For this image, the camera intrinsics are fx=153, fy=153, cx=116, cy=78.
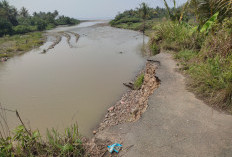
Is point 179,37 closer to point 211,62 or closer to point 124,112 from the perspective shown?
point 211,62

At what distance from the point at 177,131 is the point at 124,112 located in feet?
9.35

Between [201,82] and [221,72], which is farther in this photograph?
[201,82]

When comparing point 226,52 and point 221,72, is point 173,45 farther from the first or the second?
point 221,72

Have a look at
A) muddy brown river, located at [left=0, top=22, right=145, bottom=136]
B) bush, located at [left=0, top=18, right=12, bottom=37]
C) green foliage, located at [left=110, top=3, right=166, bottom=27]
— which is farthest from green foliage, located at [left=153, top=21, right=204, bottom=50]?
bush, located at [left=0, top=18, right=12, bottom=37]

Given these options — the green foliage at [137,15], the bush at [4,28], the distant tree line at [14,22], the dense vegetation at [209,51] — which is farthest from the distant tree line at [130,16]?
the dense vegetation at [209,51]

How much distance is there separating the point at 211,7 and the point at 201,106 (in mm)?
3726

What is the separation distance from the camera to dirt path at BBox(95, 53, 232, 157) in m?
2.14

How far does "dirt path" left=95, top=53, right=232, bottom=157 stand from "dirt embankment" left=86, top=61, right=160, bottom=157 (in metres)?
0.17

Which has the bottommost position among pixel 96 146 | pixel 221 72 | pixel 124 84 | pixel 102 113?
pixel 102 113

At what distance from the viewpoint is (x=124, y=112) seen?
17.1 ft

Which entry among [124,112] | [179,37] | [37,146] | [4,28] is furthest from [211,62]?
[4,28]

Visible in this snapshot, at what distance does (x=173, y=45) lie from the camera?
23.0 feet

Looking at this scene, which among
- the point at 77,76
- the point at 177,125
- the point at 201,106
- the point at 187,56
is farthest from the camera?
the point at 77,76

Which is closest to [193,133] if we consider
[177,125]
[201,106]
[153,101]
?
[177,125]
